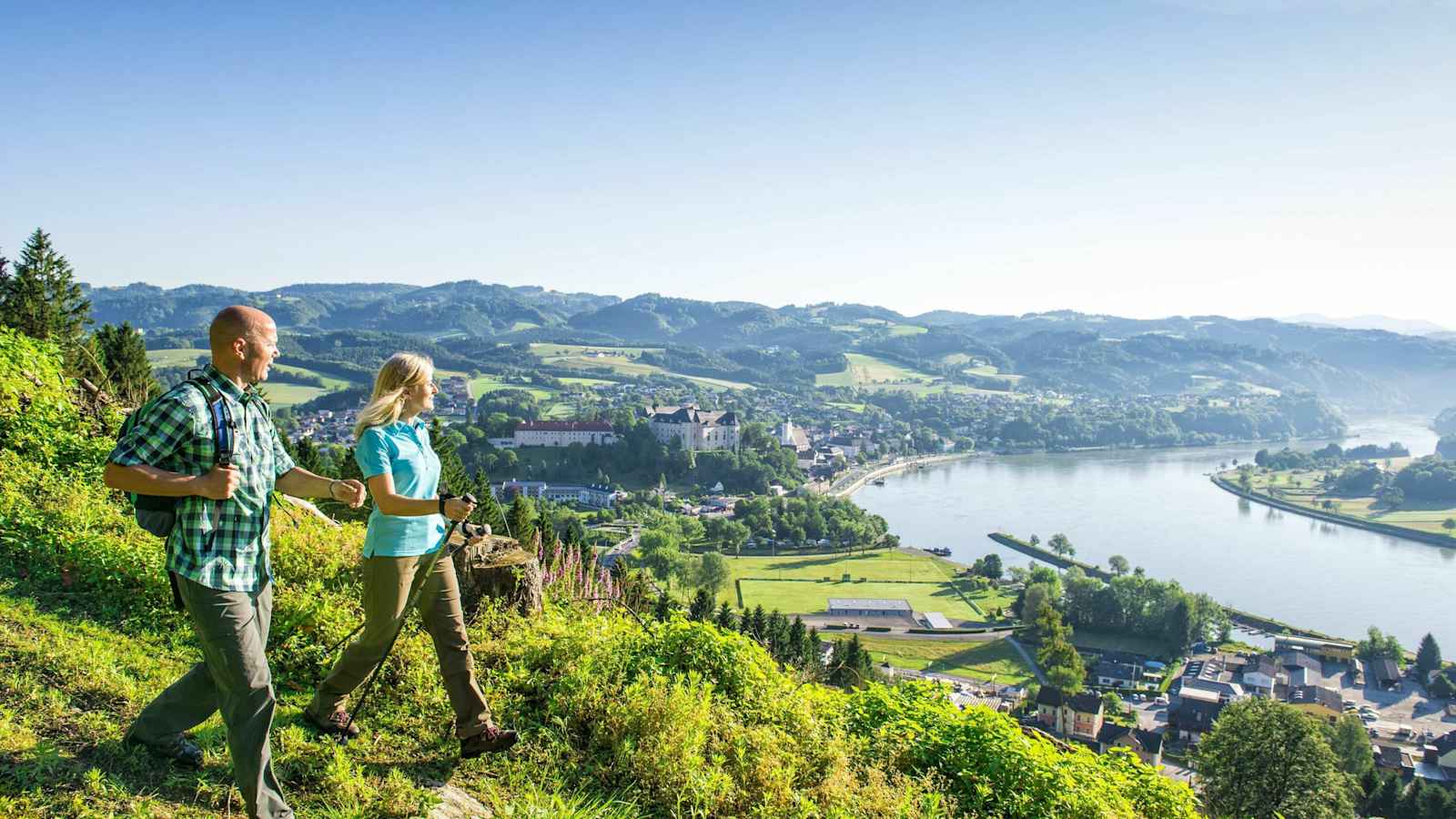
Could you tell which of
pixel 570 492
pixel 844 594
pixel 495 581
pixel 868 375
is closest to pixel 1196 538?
pixel 844 594

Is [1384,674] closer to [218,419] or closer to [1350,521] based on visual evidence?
[1350,521]

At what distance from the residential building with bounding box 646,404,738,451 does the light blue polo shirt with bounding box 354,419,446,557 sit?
6320cm

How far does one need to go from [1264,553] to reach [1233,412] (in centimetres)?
7995

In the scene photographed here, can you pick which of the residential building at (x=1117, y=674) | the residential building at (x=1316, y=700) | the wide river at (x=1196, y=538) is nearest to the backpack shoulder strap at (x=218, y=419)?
the residential building at (x=1316, y=700)

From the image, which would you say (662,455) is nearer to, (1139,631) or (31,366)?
(1139,631)

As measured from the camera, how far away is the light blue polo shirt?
2580 mm

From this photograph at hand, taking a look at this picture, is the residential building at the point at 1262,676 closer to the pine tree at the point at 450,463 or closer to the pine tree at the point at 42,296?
the pine tree at the point at 450,463

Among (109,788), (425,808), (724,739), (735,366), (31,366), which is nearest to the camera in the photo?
(109,788)

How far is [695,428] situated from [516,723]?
213 ft

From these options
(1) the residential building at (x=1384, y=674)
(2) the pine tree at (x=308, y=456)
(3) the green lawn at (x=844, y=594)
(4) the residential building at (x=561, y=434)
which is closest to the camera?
(2) the pine tree at (x=308, y=456)

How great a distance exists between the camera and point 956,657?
3136 cm

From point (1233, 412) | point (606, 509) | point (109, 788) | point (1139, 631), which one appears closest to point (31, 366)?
point (109, 788)

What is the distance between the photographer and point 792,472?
6725 cm

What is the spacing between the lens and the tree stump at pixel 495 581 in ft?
12.8
